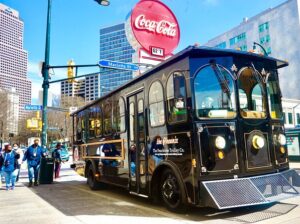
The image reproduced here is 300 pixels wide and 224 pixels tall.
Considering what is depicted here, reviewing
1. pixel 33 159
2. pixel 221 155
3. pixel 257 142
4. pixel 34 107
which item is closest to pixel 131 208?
pixel 221 155

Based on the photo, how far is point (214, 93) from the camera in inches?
235

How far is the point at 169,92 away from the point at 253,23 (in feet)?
180

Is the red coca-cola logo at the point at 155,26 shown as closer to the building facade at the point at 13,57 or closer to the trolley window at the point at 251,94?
the trolley window at the point at 251,94

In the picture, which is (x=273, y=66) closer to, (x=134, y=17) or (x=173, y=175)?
(x=173, y=175)

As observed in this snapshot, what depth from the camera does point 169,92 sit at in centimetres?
643

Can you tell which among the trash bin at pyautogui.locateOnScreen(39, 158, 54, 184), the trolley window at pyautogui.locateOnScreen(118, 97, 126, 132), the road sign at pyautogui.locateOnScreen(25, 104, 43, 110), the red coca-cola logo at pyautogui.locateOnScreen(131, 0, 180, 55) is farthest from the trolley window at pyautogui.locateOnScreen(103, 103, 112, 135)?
the red coca-cola logo at pyautogui.locateOnScreen(131, 0, 180, 55)

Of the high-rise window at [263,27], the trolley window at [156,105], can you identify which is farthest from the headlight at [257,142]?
the high-rise window at [263,27]

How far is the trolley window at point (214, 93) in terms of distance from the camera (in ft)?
19.2

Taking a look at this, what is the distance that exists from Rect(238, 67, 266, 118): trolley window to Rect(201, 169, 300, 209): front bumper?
119 centimetres

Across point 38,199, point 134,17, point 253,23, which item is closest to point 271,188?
point 38,199

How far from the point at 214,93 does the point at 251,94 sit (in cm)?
91

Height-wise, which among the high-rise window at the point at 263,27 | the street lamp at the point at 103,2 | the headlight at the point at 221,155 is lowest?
the headlight at the point at 221,155

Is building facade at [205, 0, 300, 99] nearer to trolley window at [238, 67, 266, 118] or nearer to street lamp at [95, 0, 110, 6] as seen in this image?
street lamp at [95, 0, 110, 6]

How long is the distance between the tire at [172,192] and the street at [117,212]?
0.17m
